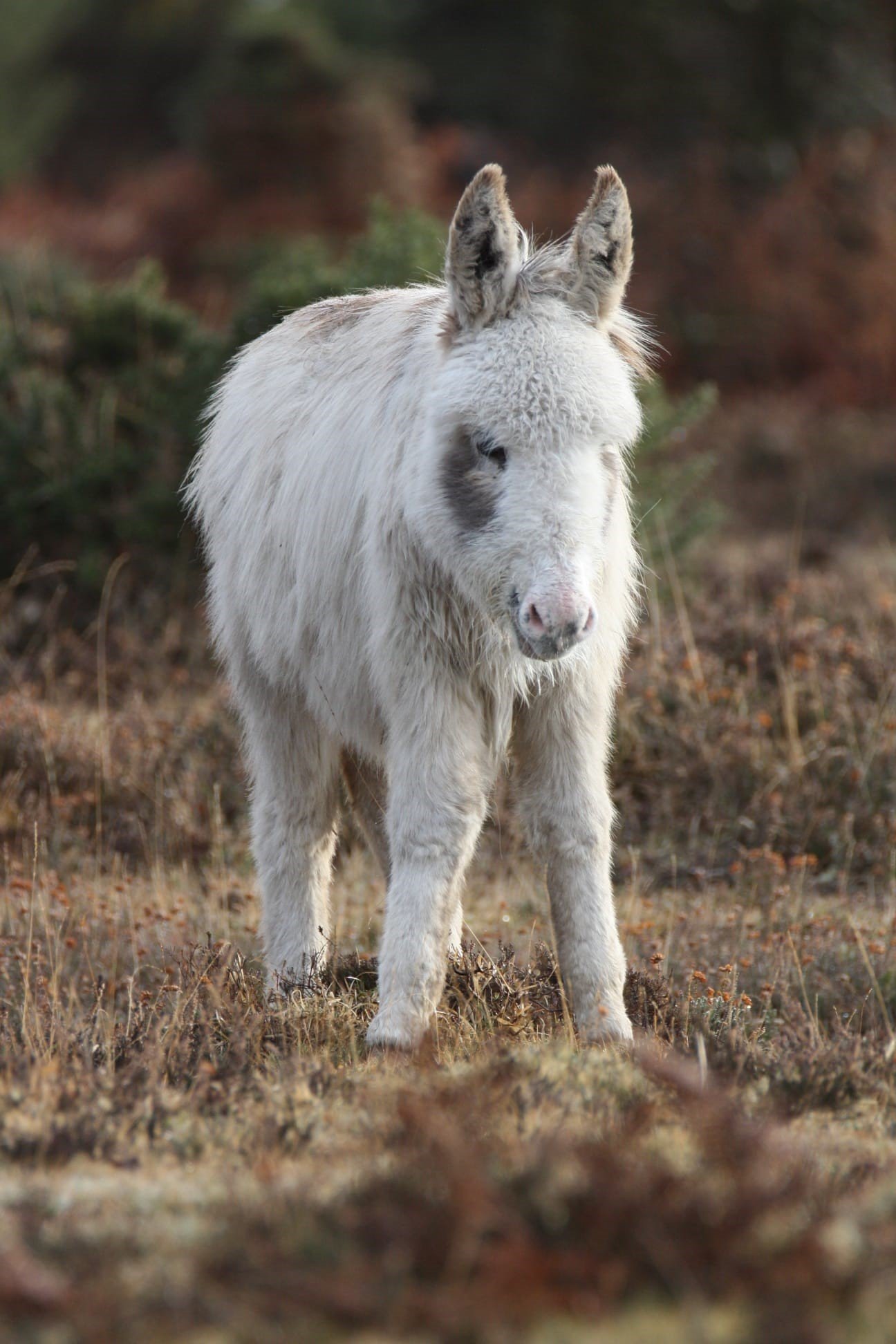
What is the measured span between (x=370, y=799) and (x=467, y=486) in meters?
1.66

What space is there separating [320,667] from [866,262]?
1441cm

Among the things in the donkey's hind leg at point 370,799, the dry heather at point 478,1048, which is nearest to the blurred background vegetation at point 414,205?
the dry heather at point 478,1048

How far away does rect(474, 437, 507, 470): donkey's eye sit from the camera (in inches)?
154

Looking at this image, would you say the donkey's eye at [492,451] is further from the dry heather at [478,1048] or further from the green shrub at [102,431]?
the green shrub at [102,431]

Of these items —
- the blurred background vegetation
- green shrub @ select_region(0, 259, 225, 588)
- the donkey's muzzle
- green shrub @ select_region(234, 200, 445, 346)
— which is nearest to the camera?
the donkey's muzzle

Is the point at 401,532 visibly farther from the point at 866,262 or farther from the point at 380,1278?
the point at 866,262

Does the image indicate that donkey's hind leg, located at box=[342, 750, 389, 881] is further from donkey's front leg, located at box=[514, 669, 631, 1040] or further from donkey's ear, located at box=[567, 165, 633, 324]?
donkey's ear, located at box=[567, 165, 633, 324]

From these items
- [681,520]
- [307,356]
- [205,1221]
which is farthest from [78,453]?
[205,1221]

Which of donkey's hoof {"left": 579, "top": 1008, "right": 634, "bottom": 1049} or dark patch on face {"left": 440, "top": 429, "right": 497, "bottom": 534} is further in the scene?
donkey's hoof {"left": 579, "top": 1008, "right": 634, "bottom": 1049}

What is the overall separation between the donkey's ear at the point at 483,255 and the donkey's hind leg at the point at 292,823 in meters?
1.51

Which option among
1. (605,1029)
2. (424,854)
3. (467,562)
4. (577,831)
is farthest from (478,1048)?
(467,562)

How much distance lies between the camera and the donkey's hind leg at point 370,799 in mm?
5207

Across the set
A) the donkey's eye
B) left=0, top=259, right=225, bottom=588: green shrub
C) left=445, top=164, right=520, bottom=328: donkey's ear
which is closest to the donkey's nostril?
the donkey's eye

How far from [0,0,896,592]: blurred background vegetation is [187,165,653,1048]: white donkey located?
361 centimetres
